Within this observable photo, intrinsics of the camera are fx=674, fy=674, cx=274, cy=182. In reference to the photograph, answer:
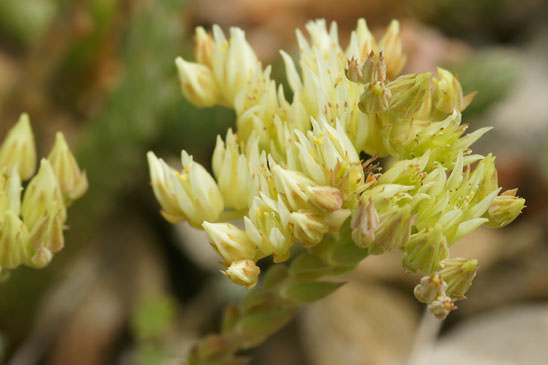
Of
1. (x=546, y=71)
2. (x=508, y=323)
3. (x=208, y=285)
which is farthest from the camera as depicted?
(x=546, y=71)

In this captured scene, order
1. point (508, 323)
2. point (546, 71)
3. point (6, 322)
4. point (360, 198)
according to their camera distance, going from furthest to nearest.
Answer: point (546, 71), point (6, 322), point (508, 323), point (360, 198)

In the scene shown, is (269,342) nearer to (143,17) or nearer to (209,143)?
(209,143)

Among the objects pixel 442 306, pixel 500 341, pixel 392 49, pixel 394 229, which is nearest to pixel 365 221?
pixel 394 229

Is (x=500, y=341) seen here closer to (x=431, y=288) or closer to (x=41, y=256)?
(x=431, y=288)

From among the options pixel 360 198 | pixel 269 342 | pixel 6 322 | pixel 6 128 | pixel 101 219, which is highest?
pixel 360 198

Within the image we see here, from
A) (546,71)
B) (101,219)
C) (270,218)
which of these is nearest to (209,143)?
(101,219)

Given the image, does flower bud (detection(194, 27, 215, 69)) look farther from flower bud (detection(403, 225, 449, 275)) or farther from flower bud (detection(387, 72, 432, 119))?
flower bud (detection(403, 225, 449, 275))

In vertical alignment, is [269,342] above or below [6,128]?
→ below
